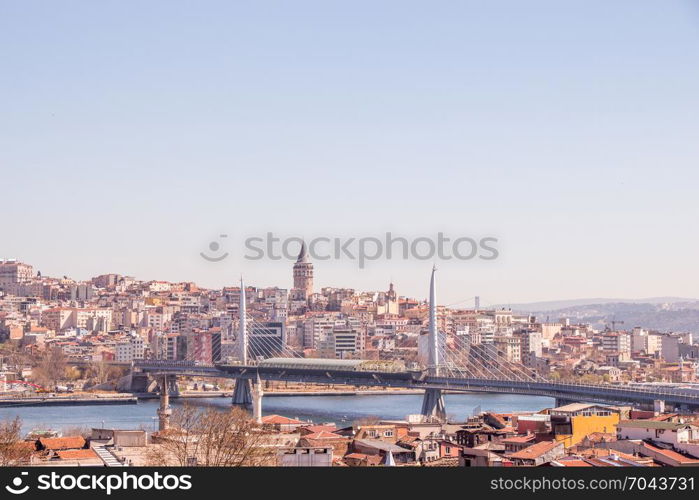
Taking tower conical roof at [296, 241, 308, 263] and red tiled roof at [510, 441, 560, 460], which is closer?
red tiled roof at [510, 441, 560, 460]

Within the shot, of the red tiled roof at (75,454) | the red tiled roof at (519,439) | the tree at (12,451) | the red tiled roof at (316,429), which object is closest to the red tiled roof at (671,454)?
the red tiled roof at (519,439)

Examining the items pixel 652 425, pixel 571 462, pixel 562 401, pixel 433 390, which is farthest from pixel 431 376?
pixel 571 462

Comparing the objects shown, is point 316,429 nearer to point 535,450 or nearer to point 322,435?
point 322,435

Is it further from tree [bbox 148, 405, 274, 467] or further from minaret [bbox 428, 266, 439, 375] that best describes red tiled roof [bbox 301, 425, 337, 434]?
minaret [bbox 428, 266, 439, 375]

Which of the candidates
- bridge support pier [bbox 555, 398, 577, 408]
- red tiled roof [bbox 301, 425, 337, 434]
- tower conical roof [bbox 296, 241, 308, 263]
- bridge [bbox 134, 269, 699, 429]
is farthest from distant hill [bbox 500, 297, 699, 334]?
red tiled roof [bbox 301, 425, 337, 434]
